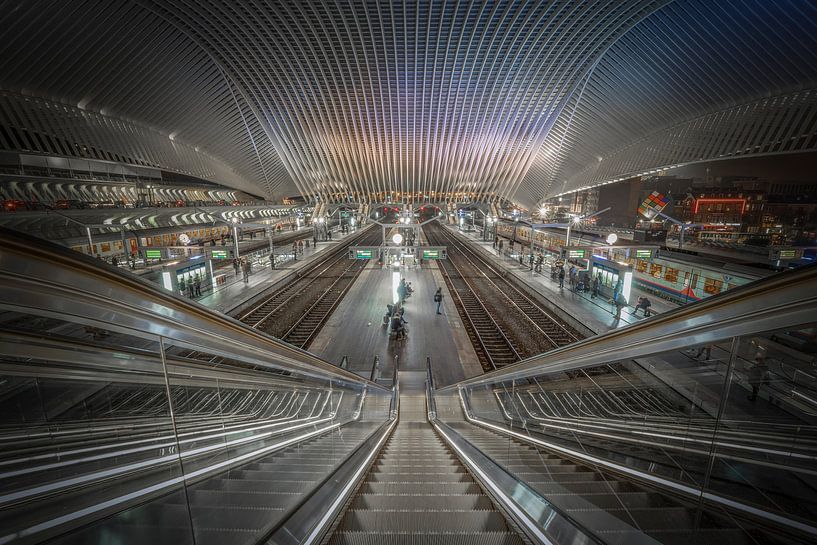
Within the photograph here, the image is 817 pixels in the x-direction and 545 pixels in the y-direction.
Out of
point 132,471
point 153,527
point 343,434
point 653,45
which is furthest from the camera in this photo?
point 653,45

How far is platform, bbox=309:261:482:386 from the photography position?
39.8 ft

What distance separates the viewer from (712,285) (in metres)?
15.3

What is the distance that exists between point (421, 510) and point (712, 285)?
60.0ft

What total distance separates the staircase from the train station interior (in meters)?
0.03

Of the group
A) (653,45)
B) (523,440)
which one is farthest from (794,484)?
(653,45)

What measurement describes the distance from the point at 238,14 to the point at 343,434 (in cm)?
3786

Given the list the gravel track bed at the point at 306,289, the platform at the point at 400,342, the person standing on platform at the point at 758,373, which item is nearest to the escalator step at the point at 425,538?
the person standing on platform at the point at 758,373

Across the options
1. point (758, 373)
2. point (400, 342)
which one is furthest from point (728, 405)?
point (400, 342)

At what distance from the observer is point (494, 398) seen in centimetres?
Answer: 764

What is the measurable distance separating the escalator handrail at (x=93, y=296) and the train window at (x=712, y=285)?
62.5 feet

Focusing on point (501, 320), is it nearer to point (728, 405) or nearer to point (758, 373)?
point (728, 405)

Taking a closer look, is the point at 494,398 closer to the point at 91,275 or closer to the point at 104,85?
the point at 91,275

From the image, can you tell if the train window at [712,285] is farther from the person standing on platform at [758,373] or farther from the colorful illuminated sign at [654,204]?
the person standing on platform at [758,373]

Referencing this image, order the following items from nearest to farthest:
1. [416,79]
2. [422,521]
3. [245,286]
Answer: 1. [422,521]
2. [245,286]
3. [416,79]
